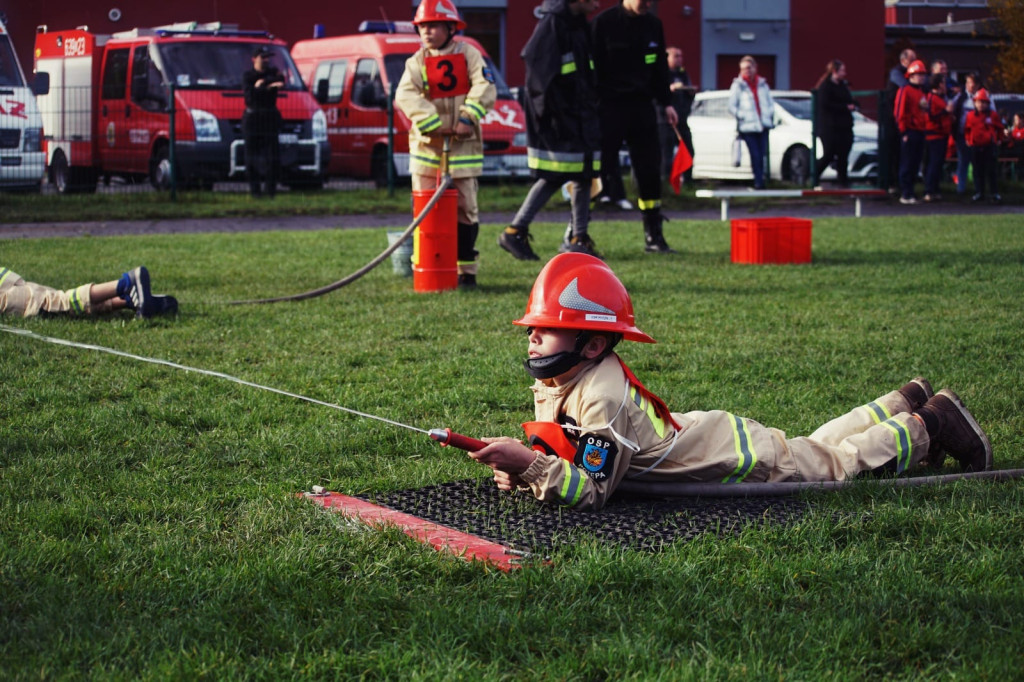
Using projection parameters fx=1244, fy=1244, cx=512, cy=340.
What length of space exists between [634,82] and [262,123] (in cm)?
839

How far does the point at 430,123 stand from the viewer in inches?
352

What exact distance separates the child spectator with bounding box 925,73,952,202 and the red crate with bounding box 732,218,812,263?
9.60 metres

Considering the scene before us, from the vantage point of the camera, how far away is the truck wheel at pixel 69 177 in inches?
728

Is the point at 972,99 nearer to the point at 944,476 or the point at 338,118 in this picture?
the point at 338,118

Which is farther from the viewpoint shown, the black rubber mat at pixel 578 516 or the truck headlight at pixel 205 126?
the truck headlight at pixel 205 126

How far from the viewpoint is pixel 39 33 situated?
22.1 meters

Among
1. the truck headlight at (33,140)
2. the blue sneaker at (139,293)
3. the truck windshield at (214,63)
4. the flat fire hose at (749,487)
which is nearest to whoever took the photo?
the flat fire hose at (749,487)

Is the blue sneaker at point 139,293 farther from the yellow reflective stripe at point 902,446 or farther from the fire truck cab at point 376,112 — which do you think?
the fire truck cab at point 376,112

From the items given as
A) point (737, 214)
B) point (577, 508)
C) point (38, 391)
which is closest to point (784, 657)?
point (577, 508)

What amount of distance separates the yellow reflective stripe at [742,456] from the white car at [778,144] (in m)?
18.6

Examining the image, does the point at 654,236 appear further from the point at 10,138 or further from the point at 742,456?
the point at 10,138

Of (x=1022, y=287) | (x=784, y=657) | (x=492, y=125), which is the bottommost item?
(x=784, y=657)

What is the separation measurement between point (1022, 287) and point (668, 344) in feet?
11.6

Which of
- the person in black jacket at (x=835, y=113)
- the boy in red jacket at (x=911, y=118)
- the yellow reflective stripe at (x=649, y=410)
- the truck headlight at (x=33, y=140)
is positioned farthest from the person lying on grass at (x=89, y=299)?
the person in black jacket at (x=835, y=113)
